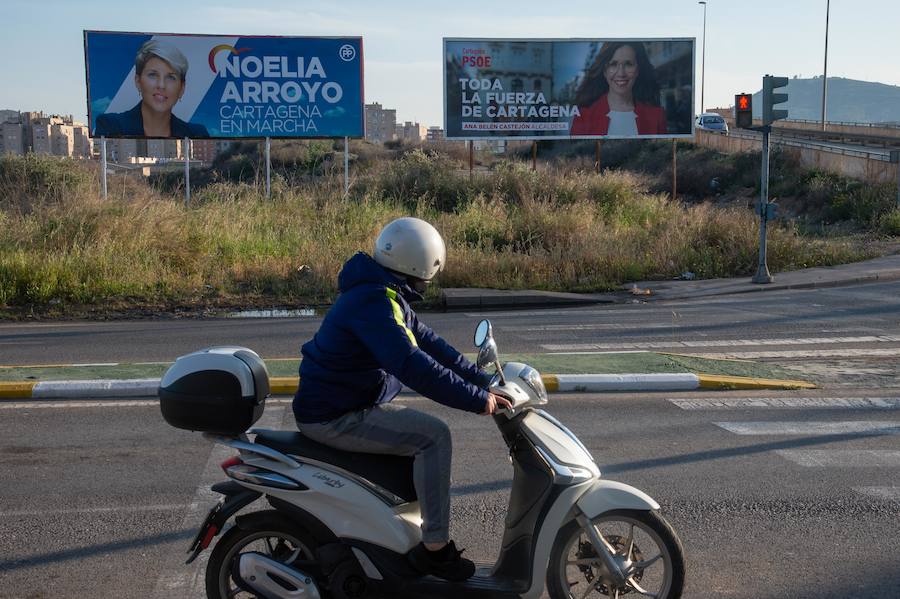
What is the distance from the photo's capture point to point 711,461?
22.9 ft

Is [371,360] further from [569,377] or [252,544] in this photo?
[569,377]

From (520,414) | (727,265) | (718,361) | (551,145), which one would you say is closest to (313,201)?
(727,265)

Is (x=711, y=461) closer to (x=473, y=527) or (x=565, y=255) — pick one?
(x=473, y=527)

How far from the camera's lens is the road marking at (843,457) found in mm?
6887

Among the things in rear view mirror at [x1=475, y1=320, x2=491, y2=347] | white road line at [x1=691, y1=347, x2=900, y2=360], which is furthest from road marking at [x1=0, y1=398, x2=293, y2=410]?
white road line at [x1=691, y1=347, x2=900, y2=360]

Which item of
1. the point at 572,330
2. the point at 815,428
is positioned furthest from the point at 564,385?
the point at 572,330

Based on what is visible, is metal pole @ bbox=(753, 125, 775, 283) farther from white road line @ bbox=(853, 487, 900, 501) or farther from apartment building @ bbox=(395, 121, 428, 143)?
apartment building @ bbox=(395, 121, 428, 143)

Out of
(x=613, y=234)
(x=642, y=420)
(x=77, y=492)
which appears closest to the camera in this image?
(x=77, y=492)

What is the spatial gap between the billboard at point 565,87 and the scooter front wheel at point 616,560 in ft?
94.6

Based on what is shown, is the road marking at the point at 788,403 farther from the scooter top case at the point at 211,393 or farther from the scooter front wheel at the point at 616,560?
the scooter top case at the point at 211,393

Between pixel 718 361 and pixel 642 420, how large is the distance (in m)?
2.61

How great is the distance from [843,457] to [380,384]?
13.6 feet

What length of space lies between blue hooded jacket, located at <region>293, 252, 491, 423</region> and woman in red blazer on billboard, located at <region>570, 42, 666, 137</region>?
2930cm

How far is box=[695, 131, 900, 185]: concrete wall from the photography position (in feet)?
110
